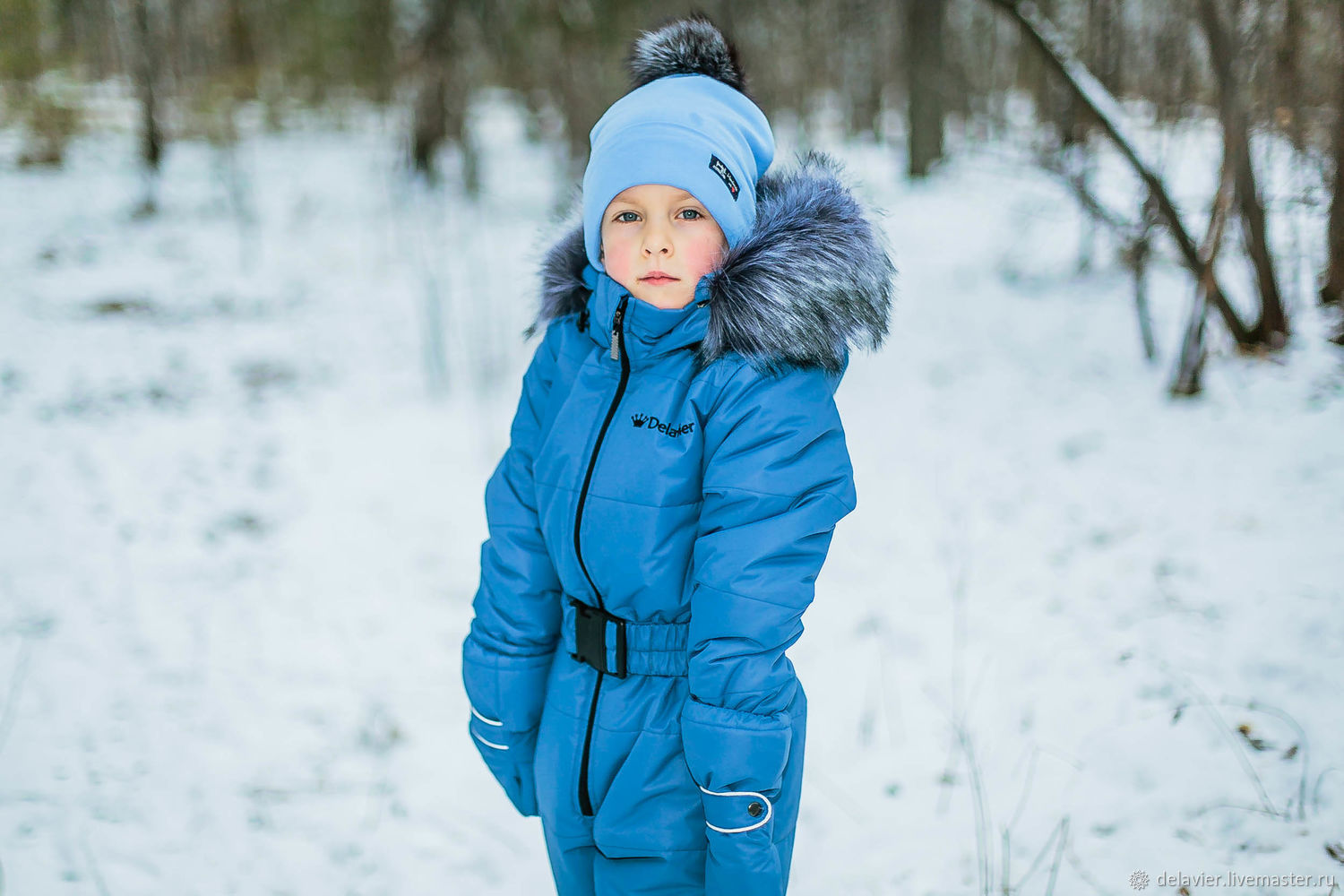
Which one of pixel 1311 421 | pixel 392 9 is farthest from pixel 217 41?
pixel 1311 421

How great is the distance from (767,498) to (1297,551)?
2.94 metres

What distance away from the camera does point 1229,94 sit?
157 inches

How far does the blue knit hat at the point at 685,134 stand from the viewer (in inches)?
53.3

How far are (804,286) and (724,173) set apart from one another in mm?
256

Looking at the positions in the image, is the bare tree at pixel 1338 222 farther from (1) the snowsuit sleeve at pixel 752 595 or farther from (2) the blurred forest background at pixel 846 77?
(1) the snowsuit sleeve at pixel 752 595

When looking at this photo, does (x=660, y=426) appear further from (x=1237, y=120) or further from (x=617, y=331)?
(x=1237, y=120)

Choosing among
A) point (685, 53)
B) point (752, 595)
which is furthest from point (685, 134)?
point (752, 595)

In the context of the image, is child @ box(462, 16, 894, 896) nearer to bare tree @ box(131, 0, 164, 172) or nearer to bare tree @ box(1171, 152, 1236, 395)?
bare tree @ box(1171, 152, 1236, 395)

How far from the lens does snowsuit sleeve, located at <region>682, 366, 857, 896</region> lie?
1.25 meters

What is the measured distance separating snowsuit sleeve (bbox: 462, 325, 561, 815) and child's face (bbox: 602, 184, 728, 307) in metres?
0.26

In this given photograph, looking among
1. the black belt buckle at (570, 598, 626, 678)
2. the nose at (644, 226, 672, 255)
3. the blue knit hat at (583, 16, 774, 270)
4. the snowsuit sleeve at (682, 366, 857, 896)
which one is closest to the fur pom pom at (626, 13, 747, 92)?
the blue knit hat at (583, 16, 774, 270)

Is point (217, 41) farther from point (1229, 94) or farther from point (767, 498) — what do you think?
point (767, 498)

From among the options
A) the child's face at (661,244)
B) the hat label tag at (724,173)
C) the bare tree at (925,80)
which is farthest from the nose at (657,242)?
the bare tree at (925,80)

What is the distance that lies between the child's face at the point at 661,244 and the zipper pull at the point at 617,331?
1.3 inches
